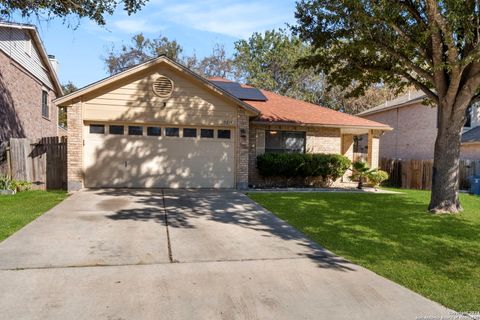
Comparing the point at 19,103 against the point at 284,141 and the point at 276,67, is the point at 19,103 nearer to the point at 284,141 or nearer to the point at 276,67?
the point at 284,141

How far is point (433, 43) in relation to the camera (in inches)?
379

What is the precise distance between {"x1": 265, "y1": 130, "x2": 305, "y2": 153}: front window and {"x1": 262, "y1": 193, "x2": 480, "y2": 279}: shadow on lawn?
4.42 m

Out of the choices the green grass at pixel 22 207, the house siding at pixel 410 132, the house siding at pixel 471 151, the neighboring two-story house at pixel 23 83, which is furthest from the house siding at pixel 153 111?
the house siding at pixel 410 132

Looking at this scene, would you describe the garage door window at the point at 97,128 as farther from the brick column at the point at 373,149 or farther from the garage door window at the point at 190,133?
the brick column at the point at 373,149

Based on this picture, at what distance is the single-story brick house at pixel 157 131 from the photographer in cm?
1295

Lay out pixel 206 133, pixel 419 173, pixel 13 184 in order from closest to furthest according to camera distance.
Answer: pixel 13 184
pixel 206 133
pixel 419 173

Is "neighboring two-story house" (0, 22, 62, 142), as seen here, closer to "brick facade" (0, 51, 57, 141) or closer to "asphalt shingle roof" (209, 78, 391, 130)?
"brick facade" (0, 51, 57, 141)

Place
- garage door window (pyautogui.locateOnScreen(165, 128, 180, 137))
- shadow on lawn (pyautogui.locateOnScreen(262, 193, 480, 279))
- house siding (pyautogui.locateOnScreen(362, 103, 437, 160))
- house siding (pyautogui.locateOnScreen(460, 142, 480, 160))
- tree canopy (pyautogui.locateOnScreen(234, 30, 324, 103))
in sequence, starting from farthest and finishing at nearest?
tree canopy (pyautogui.locateOnScreen(234, 30, 324, 103)), house siding (pyautogui.locateOnScreen(362, 103, 437, 160)), house siding (pyautogui.locateOnScreen(460, 142, 480, 160)), garage door window (pyautogui.locateOnScreen(165, 128, 180, 137)), shadow on lawn (pyautogui.locateOnScreen(262, 193, 480, 279))

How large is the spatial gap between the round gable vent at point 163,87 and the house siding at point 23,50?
6804 millimetres

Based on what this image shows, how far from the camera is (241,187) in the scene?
14.3 metres

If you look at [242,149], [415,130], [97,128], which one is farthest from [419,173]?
[97,128]

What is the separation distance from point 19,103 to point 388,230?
16.0 meters

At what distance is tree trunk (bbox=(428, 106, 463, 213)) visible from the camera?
10125 millimetres

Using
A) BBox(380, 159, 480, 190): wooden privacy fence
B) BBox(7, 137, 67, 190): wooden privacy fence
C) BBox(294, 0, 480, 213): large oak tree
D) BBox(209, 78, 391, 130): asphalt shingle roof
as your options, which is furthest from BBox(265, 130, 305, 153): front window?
BBox(7, 137, 67, 190): wooden privacy fence
